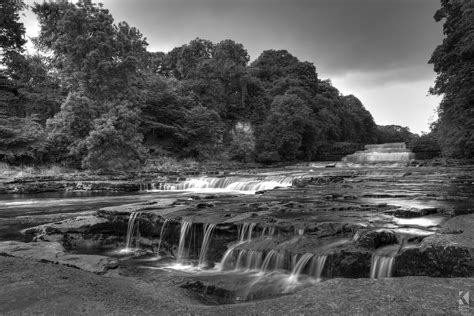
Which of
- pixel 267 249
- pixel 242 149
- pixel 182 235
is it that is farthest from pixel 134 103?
pixel 267 249

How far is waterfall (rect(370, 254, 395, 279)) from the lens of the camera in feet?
18.0

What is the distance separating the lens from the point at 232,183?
68.2ft

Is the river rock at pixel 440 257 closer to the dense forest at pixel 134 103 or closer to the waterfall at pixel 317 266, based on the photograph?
the waterfall at pixel 317 266

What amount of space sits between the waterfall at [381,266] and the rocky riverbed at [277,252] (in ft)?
0.12

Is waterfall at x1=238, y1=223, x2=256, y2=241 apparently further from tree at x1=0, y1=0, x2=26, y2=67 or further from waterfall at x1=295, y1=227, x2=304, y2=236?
tree at x1=0, y1=0, x2=26, y2=67

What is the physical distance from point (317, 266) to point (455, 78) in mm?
18950

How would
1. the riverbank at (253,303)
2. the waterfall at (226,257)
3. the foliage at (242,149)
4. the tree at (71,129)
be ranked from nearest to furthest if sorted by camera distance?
the riverbank at (253,303) < the waterfall at (226,257) < the tree at (71,129) < the foliage at (242,149)

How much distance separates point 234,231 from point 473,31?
1788cm

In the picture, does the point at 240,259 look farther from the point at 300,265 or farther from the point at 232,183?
the point at 232,183

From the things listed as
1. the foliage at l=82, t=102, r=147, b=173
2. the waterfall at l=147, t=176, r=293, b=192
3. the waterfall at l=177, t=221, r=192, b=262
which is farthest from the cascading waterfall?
the foliage at l=82, t=102, r=147, b=173

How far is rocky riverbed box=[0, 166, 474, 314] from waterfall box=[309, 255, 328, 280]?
0.12ft

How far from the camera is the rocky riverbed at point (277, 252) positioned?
354 centimetres

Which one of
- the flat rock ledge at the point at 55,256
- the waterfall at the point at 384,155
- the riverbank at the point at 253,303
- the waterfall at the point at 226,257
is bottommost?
the waterfall at the point at 226,257

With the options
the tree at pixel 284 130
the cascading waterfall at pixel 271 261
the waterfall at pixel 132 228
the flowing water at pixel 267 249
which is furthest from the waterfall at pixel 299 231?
the tree at pixel 284 130
